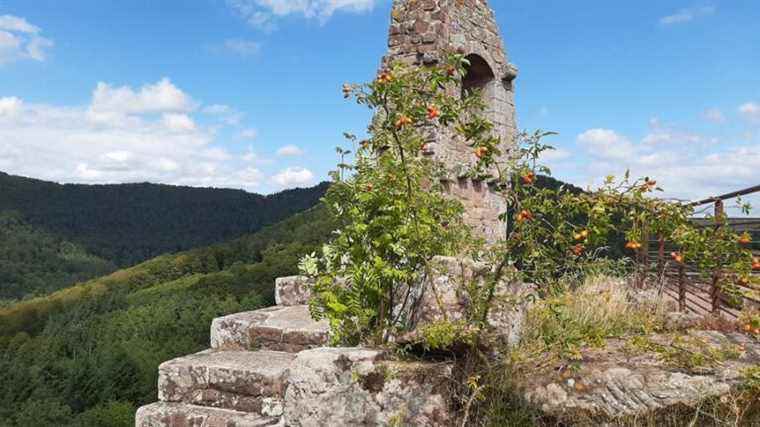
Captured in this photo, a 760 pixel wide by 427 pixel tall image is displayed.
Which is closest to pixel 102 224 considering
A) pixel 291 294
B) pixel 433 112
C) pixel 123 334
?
pixel 123 334

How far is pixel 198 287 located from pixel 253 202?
5215 centimetres

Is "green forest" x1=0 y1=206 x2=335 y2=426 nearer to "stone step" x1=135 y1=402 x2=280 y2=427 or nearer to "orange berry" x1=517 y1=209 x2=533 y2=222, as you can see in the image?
"stone step" x1=135 y1=402 x2=280 y2=427

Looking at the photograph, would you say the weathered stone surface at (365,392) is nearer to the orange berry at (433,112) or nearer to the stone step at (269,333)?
the orange berry at (433,112)

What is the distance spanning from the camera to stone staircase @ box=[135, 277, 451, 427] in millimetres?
2680

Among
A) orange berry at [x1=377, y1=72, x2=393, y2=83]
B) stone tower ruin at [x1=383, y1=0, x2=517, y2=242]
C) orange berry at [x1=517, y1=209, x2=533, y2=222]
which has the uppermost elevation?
stone tower ruin at [x1=383, y1=0, x2=517, y2=242]

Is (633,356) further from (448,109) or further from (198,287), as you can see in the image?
(198,287)

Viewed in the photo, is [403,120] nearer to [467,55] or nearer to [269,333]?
[269,333]

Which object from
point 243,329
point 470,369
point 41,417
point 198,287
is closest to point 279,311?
point 243,329

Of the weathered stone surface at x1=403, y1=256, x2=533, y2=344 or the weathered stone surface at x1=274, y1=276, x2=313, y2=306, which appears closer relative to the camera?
the weathered stone surface at x1=403, y1=256, x2=533, y2=344

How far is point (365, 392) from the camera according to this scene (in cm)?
269

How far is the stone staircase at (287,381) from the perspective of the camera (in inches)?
105

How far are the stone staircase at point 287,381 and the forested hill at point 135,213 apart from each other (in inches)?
2733

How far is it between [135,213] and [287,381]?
10058 centimetres

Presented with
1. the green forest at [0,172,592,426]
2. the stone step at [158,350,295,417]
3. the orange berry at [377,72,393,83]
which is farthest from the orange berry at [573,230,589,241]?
the green forest at [0,172,592,426]
